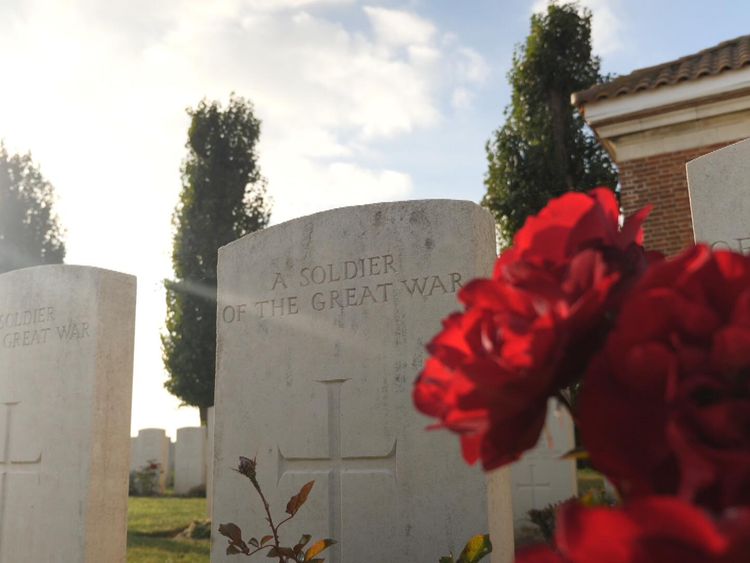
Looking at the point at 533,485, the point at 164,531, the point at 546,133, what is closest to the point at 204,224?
the point at 546,133

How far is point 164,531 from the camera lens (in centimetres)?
920

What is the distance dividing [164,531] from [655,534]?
9651mm

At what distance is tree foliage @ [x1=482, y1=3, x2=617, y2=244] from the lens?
17.1 m

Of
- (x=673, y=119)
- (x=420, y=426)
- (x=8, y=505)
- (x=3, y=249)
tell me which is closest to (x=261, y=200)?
(x=3, y=249)

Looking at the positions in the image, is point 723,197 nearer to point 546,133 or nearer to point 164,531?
point 164,531

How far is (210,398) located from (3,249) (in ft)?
29.5

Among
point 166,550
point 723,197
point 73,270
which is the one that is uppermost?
point 73,270

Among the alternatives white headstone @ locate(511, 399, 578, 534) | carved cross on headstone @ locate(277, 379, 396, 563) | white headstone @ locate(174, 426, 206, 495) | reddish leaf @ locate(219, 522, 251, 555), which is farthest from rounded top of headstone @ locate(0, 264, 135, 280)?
white headstone @ locate(174, 426, 206, 495)

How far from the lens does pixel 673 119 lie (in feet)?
25.7

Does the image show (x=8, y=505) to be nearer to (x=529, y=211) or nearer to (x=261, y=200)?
(x=529, y=211)

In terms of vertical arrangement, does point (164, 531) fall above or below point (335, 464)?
below

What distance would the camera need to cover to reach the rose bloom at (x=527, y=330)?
547 millimetres

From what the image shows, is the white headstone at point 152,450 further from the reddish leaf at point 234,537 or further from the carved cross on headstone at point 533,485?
the reddish leaf at point 234,537

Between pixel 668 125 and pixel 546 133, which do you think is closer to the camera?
pixel 668 125
